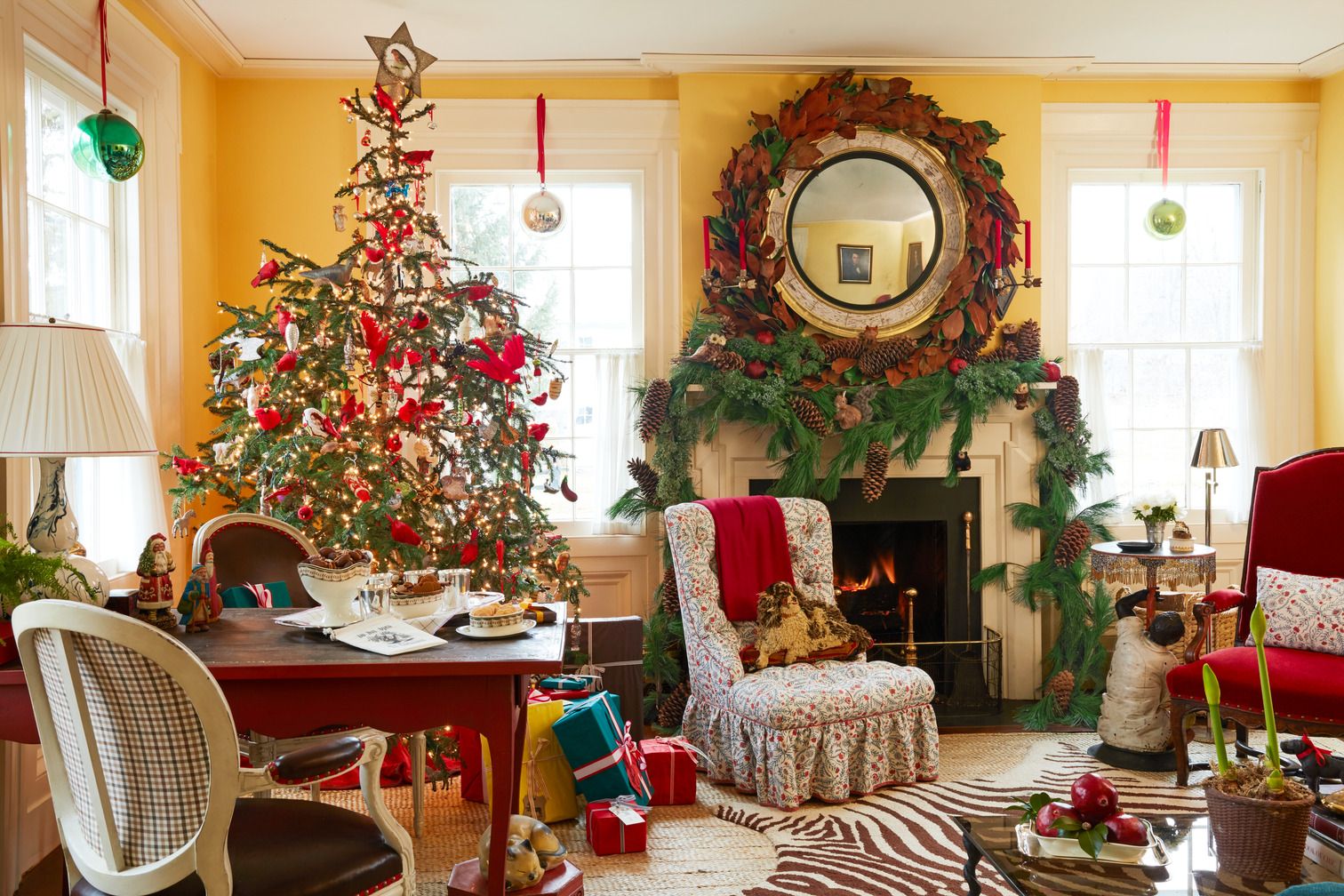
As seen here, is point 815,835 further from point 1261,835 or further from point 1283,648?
point 1283,648

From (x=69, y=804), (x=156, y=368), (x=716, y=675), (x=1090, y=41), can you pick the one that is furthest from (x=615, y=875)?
(x=1090, y=41)

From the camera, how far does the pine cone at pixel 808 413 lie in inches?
174

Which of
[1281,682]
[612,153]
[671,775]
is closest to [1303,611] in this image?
[1281,682]

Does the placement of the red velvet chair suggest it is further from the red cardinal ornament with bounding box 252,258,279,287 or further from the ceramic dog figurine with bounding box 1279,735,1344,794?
the red cardinal ornament with bounding box 252,258,279,287

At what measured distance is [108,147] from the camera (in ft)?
10.1

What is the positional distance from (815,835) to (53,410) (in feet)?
7.99

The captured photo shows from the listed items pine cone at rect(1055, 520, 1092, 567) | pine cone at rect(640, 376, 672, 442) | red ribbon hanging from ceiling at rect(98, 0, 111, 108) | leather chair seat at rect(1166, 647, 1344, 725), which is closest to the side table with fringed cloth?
leather chair seat at rect(1166, 647, 1344, 725)

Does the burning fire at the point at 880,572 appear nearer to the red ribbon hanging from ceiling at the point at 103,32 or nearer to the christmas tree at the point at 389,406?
the christmas tree at the point at 389,406

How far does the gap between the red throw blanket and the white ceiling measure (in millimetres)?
1922

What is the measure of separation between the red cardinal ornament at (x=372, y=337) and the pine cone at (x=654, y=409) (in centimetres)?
130

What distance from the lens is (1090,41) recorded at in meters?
4.41

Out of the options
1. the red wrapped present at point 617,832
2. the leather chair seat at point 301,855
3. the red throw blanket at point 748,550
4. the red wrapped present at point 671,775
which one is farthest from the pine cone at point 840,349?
the leather chair seat at point 301,855

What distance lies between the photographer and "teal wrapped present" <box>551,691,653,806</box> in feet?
10.8

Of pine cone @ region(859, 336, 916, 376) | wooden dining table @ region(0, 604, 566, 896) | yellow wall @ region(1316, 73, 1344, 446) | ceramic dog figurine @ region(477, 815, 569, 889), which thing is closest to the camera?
wooden dining table @ region(0, 604, 566, 896)
